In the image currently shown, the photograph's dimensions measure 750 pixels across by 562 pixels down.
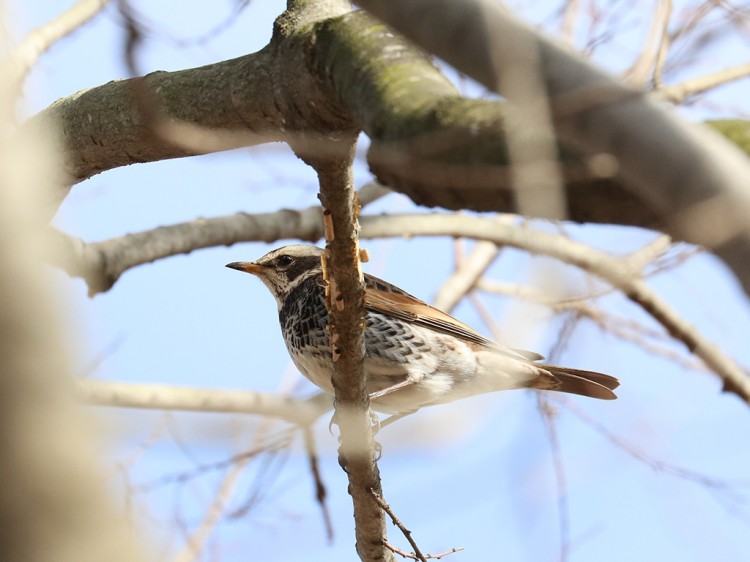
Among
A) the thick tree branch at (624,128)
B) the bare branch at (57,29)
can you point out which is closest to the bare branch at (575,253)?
the bare branch at (57,29)

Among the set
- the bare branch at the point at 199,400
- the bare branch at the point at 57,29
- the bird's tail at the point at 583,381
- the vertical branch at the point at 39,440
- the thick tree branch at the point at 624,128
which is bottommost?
the vertical branch at the point at 39,440

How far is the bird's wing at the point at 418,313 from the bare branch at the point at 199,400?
0.95 m

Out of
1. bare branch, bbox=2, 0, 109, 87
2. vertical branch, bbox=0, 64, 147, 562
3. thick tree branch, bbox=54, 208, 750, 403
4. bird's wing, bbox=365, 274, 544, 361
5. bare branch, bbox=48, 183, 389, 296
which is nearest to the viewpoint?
vertical branch, bbox=0, 64, 147, 562

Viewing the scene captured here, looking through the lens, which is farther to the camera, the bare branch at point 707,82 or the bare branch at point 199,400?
the bare branch at point 707,82

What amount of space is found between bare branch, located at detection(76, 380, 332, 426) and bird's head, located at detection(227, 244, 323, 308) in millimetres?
771

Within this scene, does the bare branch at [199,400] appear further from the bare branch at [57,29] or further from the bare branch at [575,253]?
the bare branch at [57,29]

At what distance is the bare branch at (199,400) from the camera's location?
578 centimetres

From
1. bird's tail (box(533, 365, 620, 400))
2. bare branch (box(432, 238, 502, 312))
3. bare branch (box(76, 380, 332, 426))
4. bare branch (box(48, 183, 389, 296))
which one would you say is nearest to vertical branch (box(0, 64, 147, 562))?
bare branch (box(48, 183, 389, 296))

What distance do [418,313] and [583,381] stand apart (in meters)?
1.18

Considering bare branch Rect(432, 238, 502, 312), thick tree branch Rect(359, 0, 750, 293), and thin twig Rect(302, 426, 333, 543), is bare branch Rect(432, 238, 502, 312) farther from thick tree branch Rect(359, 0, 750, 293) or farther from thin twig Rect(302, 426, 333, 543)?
thick tree branch Rect(359, 0, 750, 293)

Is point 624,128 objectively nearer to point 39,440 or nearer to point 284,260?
point 39,440

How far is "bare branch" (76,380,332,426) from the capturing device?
5.78m

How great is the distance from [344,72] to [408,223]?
4.34 m

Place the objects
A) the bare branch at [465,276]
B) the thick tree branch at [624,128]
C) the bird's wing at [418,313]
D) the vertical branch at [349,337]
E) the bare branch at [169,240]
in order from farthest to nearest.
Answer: the bare branch at [465,276]
the bird's wing at [418,313]
the bare branch at [169,240]
the vertical branch at [349,337]
the thick tree branch at [624,128]
